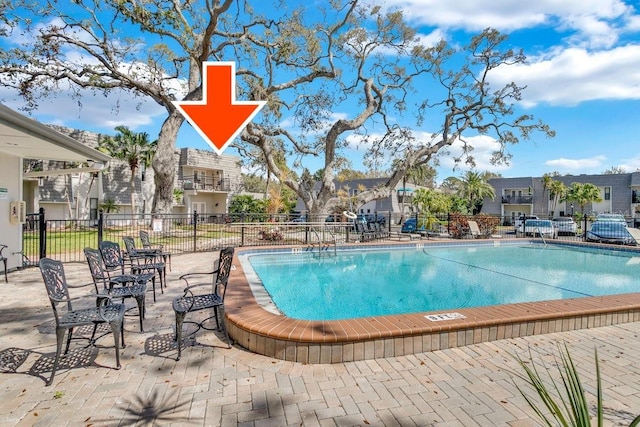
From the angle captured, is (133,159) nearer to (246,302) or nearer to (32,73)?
(32,73)

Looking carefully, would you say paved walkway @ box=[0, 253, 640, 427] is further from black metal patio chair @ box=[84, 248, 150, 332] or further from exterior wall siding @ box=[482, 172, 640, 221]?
exterior wall siding @ box=[482, 172, 640, 221]

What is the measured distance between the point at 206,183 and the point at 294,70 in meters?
17.6

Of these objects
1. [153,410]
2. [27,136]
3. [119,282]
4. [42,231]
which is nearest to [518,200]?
[42,231]

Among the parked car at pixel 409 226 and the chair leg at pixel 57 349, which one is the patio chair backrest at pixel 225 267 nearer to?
the chair leg at pixel 57 349

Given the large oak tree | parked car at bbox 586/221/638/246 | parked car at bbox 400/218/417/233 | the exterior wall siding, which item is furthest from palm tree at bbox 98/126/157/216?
the exterior wall siding

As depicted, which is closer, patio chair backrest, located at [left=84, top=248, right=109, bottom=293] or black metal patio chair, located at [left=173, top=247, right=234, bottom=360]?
black metal patio chair, located at [left=173, top=247, right=234, bottom=360]

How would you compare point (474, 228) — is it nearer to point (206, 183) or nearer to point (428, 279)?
point (428, 279)

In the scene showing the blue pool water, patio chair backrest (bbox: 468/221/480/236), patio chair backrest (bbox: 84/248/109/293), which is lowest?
the blue pool water

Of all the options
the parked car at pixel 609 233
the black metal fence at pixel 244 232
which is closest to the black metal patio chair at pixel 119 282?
the black metal fence at pixel 244 232

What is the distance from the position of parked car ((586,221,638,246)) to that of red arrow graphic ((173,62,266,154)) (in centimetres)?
1785

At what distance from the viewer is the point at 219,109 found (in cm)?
398

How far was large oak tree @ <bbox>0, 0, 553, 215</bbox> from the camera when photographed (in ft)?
44.8

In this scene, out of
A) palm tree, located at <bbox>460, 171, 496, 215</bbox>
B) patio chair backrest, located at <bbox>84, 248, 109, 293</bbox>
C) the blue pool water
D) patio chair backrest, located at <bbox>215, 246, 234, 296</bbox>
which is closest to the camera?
patio chair backrest, located at <bbox>215, 246, 234, 296</bbox>

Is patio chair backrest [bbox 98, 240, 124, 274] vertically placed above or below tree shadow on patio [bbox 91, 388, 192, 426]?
above
